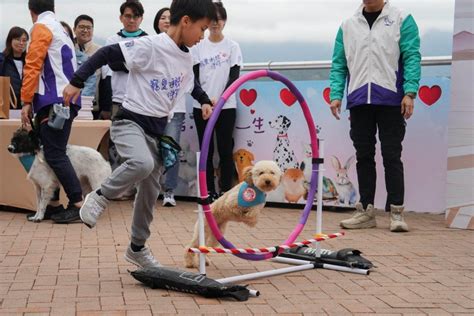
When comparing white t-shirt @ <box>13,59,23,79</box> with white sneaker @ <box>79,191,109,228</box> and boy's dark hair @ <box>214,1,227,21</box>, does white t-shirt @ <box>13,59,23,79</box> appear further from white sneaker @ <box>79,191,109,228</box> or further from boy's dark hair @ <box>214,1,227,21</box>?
white sneaker @ <box>79,191,109,228</box>

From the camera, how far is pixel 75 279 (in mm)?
5199

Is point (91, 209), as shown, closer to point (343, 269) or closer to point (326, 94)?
point (343, 269)

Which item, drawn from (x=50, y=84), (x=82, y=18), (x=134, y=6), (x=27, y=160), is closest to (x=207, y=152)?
(x=50, y=84)

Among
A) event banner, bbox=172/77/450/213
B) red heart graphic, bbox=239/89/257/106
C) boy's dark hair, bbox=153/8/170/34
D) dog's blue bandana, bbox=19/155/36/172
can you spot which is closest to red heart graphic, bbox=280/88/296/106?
event banner, bbox=172/77/450/213

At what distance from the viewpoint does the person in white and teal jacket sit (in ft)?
24.0

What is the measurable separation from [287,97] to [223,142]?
0.91 meters

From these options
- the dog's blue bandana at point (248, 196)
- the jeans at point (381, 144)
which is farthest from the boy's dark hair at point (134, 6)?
the dog's blue bandana at point (248, 196)

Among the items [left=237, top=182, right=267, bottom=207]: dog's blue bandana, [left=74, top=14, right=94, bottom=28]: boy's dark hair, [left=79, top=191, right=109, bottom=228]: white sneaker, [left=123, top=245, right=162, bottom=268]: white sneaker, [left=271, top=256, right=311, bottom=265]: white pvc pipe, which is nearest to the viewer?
[left=79, top=191, right=109, bottom=228]: white sneaker

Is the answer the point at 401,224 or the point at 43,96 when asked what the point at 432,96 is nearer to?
the point at 401,224

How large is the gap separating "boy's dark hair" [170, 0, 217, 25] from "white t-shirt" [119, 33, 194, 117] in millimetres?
159

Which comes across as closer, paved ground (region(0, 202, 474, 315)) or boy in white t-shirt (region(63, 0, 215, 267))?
paved ground (region(0, 202, 474, 315))

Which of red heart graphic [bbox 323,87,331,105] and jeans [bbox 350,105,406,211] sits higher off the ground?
red heart graphic [bbox 323,87,331,105]

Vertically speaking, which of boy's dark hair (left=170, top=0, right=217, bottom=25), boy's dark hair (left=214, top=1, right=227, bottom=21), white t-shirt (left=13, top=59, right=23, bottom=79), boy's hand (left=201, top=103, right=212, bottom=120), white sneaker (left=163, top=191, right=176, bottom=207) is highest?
boy's dark hair (left=214, top=1, right=227, bottom=21)

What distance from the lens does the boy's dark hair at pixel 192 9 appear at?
5008 millimetres
